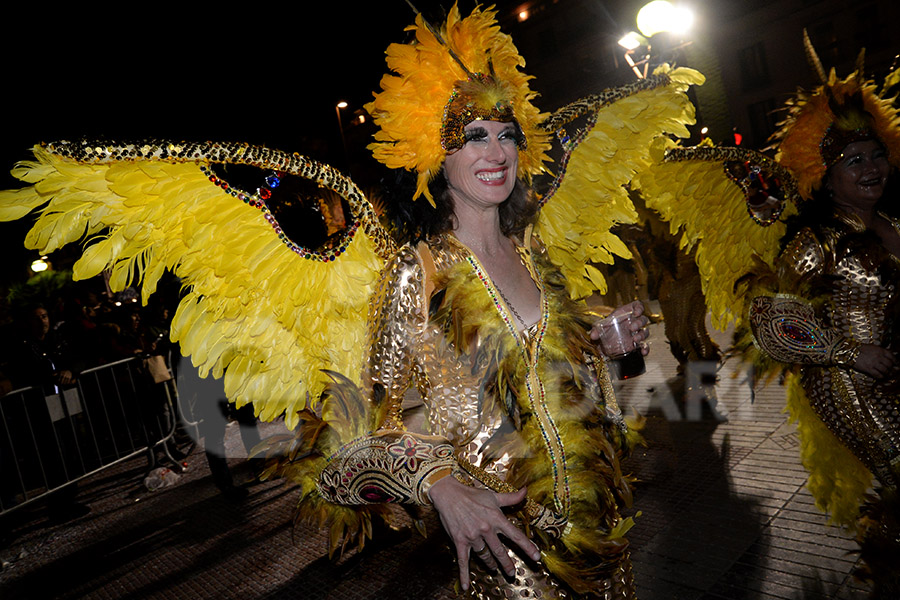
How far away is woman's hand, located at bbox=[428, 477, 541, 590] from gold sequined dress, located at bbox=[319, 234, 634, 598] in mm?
256

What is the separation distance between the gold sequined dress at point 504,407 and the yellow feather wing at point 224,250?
0.19 metres

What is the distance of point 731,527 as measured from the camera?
343 centimetres

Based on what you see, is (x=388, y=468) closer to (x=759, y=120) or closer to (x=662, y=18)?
(x=662, y=18)

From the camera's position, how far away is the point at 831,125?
2.96 metres

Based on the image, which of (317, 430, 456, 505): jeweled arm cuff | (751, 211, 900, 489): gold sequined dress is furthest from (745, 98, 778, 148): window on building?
(317, 430, 456, 505): jeweled arm cuff

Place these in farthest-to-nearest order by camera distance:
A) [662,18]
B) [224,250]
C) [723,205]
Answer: [662,18] → [723,205] → [224,250]

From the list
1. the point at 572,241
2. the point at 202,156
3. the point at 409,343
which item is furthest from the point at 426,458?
the point at 572,241

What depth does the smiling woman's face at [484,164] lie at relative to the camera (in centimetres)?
181

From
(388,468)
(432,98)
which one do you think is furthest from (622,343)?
(432,98)

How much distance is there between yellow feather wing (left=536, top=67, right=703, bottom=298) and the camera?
2346 mm

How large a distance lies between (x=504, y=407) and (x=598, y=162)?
1249 millimetres

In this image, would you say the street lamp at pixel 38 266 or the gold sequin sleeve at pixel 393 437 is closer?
the gold sequin sleeve at pixel 393 437

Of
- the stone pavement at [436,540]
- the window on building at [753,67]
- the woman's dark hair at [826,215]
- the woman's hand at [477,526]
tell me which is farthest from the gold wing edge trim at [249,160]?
the window on building at [753,67]

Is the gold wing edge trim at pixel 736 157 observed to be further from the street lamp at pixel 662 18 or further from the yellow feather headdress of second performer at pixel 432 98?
the street lamp at pixel 662 18
